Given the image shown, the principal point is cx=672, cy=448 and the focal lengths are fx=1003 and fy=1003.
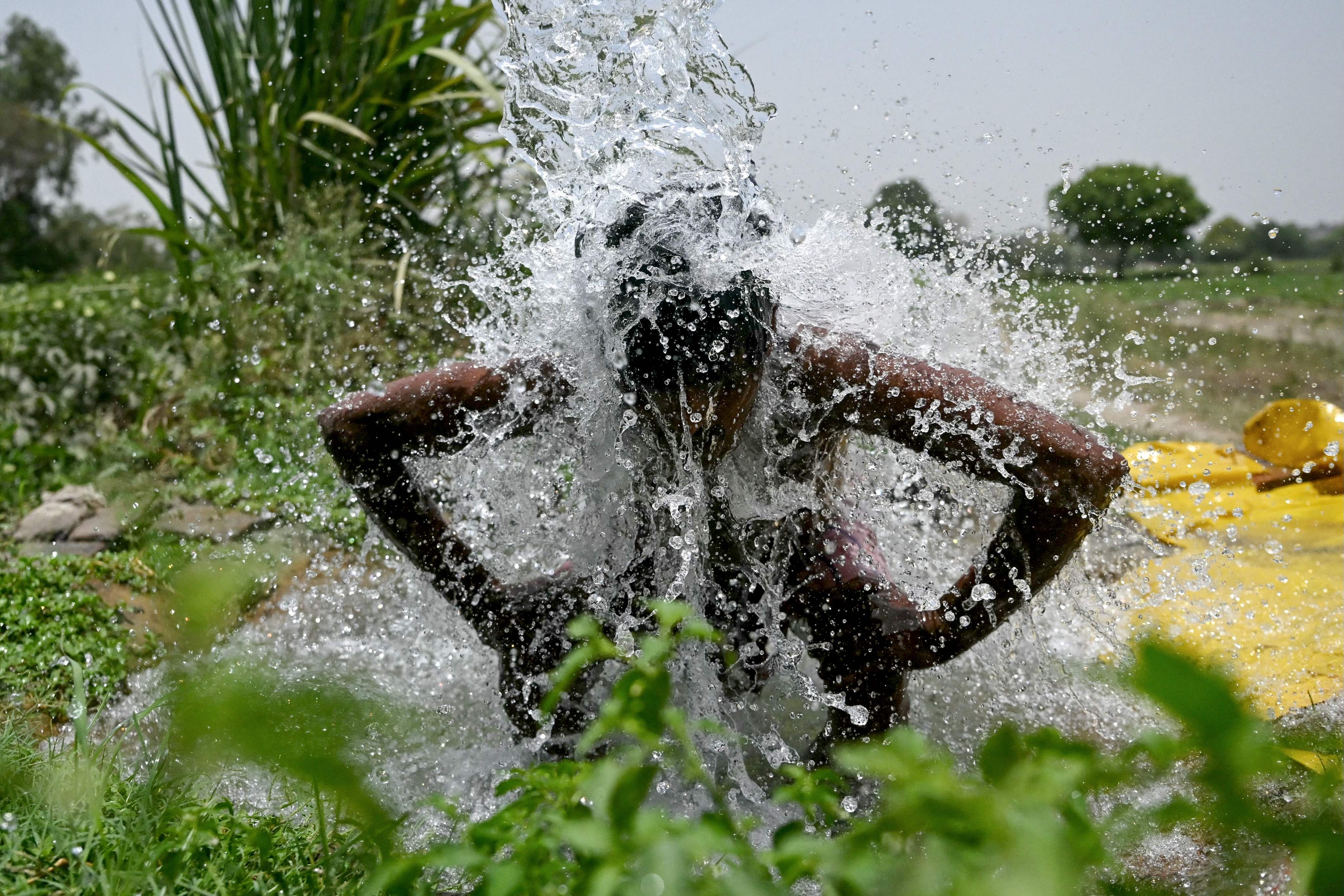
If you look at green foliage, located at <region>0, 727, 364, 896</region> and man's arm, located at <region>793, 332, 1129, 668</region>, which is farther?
man's arm, located at <region>793, 332, 1129, 668</region>

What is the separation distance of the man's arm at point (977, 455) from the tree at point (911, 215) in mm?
2018

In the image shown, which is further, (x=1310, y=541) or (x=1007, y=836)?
(x=1310, y=541)

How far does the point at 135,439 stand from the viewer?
509 centimetres

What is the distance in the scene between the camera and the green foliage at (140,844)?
4.77 ft

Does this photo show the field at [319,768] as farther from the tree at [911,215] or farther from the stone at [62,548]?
the tree at [911,215]

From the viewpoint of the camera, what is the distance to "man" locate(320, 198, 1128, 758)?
76.0 inches

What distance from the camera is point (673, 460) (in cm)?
216

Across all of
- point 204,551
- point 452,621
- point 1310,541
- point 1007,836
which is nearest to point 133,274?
point 204,551

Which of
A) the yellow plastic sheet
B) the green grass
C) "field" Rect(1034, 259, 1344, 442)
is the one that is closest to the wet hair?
the yellow plastic sheet

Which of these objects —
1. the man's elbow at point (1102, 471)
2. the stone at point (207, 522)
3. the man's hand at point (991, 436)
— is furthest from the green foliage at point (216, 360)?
the man's elbow at point (1102, 471)

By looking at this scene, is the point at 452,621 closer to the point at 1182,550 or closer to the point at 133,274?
the point at 1182,550

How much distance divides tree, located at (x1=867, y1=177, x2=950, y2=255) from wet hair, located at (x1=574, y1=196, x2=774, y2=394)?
222cm

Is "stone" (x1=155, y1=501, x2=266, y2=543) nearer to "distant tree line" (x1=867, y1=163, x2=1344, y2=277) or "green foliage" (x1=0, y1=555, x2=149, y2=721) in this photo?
"green foliage" (x1=0, y1=555, x2=149, y2=721)

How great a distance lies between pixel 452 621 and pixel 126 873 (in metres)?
1.39
